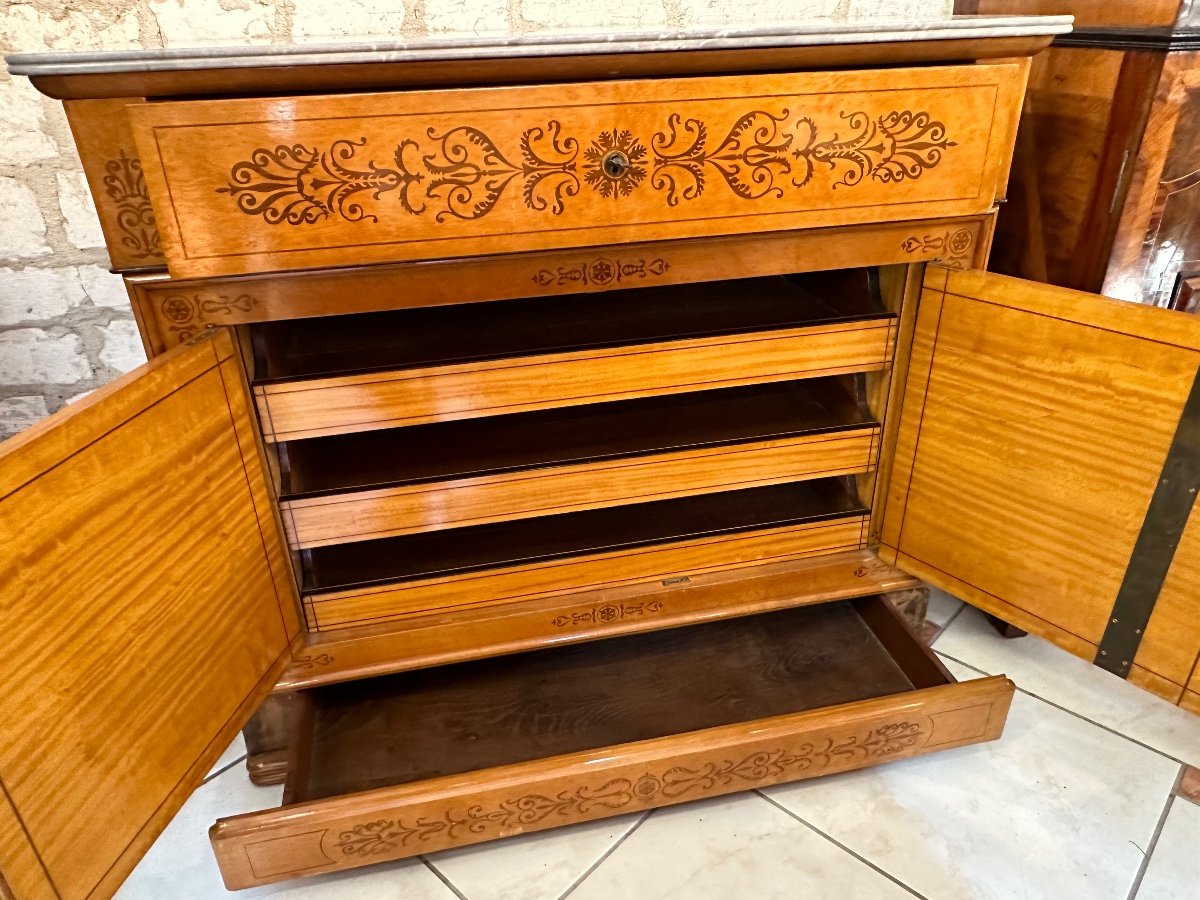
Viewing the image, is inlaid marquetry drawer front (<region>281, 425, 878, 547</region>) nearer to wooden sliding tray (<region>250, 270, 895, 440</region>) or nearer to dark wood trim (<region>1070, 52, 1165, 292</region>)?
wooden sliding tray (<region>250, 270, 895, 440</region>)

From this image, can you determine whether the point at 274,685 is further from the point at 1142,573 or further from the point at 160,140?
the point at 1142,573

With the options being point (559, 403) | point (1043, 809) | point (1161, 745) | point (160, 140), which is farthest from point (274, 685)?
point (1161, 745)

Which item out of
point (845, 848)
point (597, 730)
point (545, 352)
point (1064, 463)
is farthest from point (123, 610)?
point (1064, 463)

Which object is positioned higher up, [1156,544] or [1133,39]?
[1133,39]

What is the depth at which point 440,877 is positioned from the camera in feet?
3.11

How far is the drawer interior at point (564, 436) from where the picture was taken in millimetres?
986

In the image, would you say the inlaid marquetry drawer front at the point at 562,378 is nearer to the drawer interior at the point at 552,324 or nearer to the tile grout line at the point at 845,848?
the drawer interior at the point at 552,324

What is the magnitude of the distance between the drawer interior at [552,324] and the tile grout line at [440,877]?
0.60 m

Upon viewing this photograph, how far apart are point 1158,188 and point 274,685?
126 centimetres

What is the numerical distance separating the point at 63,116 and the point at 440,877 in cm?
121

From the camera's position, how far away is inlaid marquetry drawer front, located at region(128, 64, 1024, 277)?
709 mm

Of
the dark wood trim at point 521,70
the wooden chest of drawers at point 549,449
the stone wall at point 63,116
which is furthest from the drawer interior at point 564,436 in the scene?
the stone wall at point 63,116

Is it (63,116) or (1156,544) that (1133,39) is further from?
(63,116)

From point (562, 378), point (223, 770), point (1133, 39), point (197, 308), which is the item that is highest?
point (1133, 39)
